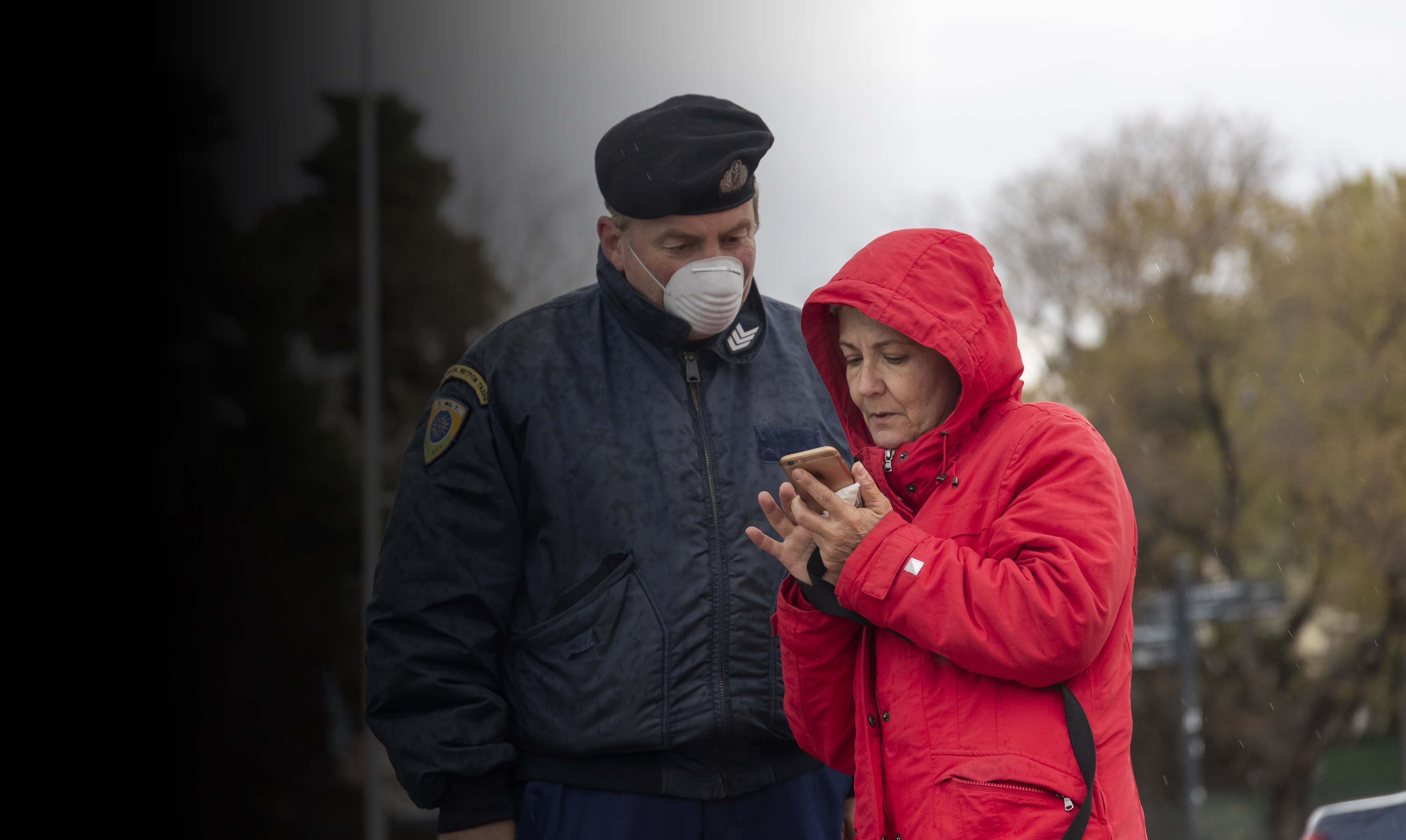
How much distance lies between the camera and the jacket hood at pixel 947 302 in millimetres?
1740

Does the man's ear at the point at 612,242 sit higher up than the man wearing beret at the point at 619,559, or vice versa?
the man's ear at the point at 612,242

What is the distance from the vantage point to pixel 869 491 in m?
1.71

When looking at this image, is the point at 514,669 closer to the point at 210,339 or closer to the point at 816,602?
the point at 816,602

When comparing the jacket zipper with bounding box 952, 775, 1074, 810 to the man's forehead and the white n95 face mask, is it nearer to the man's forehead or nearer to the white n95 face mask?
the white n95 face mask

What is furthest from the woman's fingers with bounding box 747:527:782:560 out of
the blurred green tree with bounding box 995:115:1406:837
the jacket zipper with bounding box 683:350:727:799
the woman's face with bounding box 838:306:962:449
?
the blurred green tree with bounding box 995:115:1406:837

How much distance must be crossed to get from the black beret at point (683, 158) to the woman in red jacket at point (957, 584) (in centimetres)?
49

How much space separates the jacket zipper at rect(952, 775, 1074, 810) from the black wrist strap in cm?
28

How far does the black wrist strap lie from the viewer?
5.82 ft

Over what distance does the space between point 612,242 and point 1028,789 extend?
1.32m

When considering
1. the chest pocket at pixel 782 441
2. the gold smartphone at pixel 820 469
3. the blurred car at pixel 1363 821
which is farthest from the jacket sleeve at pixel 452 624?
the blurred car at pixel 1363 821

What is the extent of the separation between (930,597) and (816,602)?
22 centimetres

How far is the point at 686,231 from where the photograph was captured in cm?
231

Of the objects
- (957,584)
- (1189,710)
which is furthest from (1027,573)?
(1189,710)

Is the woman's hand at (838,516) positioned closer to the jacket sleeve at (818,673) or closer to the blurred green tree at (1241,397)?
the jacket sleeve at (818,673)
